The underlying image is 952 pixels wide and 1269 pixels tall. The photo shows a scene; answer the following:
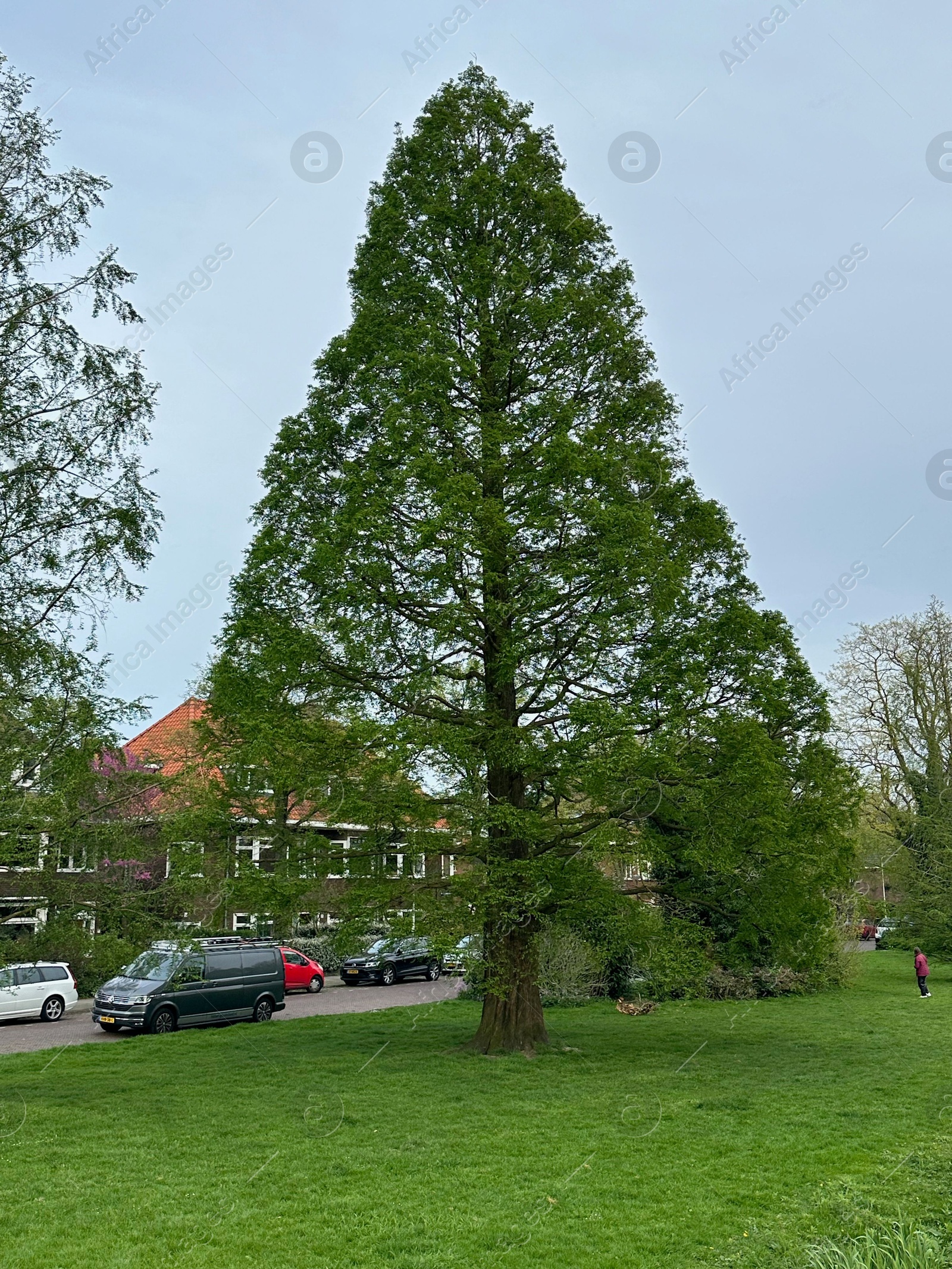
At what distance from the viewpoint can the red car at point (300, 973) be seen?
30.3 m

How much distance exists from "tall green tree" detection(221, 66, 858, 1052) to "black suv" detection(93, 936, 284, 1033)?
787 cm

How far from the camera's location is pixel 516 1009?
15281 mm

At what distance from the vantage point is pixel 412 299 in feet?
52.0

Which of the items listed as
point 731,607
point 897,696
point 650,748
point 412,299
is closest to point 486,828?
point 650,748

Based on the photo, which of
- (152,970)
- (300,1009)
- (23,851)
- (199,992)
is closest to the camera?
(23,851)

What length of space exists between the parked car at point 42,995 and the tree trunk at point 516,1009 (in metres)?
12.2

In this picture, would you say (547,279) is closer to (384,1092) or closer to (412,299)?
(412,299)

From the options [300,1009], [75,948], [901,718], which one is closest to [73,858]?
[75,948]

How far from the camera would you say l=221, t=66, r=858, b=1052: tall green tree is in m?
13.5

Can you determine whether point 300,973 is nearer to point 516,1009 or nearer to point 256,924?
point 516,1009

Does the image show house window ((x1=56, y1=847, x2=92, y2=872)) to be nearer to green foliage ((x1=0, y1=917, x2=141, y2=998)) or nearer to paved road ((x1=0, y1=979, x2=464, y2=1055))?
green foliage ((x1=0, y1=917, x2=141, y2=998))

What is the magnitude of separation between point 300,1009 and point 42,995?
6.45 meters

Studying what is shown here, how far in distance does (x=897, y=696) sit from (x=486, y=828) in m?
29.9

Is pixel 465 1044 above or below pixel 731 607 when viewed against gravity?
below
